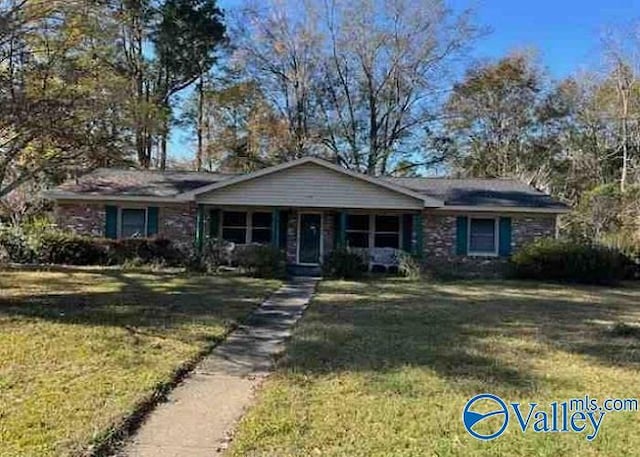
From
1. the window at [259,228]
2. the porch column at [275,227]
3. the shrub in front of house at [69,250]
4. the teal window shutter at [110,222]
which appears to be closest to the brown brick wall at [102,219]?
the teal window shutter at [110,222]

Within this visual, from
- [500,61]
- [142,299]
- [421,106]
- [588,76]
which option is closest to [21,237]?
[142,299]

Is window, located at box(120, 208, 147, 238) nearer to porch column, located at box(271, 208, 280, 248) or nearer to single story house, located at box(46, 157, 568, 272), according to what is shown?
single story house, located at box(46, 157, 568, 272)

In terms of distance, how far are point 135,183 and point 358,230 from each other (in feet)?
26.1

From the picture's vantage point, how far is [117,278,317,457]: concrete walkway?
4.62 metres

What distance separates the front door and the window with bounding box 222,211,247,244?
6.43ft

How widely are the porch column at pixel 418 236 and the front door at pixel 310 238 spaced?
126 inches

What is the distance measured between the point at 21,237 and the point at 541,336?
16173 mm

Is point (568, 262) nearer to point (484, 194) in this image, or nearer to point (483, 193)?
point (484, 194)

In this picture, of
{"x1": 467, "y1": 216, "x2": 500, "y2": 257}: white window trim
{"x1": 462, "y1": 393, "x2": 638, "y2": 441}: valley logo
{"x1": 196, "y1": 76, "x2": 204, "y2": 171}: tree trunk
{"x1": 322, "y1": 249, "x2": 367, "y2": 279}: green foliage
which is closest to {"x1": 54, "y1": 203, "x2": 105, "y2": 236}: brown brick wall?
{"x1": 322, "y1": 249, "x2": 367, "y2": 279}: green foliage

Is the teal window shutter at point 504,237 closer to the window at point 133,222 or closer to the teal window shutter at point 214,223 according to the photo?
the teal window shutter at point 214,223

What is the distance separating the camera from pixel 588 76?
3484 cm

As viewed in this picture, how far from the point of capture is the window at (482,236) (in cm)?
2128

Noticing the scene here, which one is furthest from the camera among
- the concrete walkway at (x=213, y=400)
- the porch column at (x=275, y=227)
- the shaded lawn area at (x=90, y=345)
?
the porch column at (x=275, y=227)

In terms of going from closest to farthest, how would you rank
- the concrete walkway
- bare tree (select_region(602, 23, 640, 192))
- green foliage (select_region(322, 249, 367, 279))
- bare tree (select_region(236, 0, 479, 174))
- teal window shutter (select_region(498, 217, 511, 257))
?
the concrete walkway → green foliage (select_region(322, 249, 367, 279)) → teal window shutter (select_region(498, 217, 511, 257)) → bare tree (select_region(602, 23, 640, 192)) → bare tree (select_region(236, 0, 479, 174))
